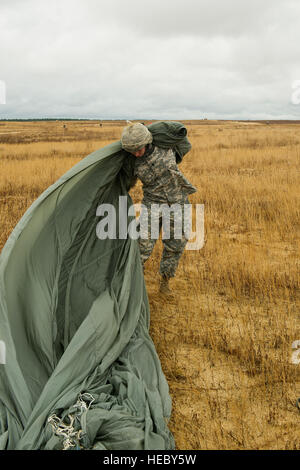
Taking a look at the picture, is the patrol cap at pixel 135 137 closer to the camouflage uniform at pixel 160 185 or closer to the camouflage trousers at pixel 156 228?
the camouflage uniform at pixel 160 185

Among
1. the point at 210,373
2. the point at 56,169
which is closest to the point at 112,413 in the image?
the point at 210,373

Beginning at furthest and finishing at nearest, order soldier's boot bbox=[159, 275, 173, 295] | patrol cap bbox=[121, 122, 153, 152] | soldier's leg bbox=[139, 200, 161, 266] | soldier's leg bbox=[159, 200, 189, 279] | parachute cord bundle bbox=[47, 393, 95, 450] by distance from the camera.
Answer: soldier's boot bbox=[159, 275, 173, 295], soldier's leg bbox=[159, 200, 189, 279], soldier's leg bbox=[139, 200, 161, 266], patrol cap bbox=[121, 122, 153, 152], parachute cord bundle bbox=[47, 393, 95, 450]

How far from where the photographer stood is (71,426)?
2369 mm

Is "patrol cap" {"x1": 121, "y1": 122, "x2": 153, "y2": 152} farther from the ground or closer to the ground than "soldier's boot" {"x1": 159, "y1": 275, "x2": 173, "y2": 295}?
farther from the ground

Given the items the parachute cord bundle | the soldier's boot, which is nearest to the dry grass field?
the soldier's boot

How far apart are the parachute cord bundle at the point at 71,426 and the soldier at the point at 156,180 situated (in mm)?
2020

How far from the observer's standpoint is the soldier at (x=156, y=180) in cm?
370

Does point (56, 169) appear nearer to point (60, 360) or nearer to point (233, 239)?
point (233, 239)

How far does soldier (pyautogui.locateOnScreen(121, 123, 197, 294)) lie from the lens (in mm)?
3695

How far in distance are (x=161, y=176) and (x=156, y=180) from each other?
73 mm

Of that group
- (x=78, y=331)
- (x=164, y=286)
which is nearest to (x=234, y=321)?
(x=164, y=286)

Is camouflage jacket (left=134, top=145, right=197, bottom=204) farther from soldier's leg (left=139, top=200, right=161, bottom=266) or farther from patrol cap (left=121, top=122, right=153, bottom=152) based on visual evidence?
patrol cap (left=121, top=122, right=153, bottom=152)

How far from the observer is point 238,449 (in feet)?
8.26

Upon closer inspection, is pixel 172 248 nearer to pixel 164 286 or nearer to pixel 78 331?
pixel 164 286
